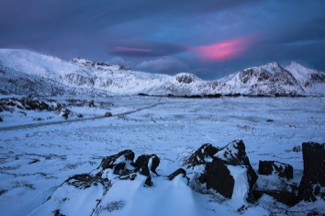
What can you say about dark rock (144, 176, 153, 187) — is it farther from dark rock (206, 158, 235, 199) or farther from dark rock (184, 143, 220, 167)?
dark rock (184, 143, 220, 167)

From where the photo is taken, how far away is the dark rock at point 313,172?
7336 mm

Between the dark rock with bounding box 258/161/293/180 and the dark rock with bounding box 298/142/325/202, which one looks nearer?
the dark rock with bounding box 298/142/325/202

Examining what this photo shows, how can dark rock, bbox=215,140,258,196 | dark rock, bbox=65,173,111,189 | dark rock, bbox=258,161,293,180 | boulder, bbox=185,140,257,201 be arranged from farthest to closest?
1. dark rock, bbox=258,161,293,180
2. dark rock, bbox=215,140,258,196
3. dark rock, bbox=65,173,111,189
4. boulder, bbox=185,140,257,201

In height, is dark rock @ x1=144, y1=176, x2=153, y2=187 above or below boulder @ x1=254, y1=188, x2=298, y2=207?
above

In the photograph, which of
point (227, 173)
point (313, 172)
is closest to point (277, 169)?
point (313, 172)

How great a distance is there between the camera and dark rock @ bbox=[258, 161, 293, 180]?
9453 mm

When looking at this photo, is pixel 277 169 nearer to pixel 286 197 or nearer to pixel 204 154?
pixel 286 197

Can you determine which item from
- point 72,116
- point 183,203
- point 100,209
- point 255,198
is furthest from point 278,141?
point 72,116

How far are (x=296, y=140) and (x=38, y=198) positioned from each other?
56.4 feet

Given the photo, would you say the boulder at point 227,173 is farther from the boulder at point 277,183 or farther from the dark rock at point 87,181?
the dark rock at point 87,181

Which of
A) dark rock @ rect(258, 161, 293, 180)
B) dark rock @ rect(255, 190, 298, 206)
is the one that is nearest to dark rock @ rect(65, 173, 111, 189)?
dark rock @ rect(255, 190, 298, 206)

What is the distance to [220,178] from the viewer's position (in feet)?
27.4

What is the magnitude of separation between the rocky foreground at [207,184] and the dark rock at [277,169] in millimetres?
32

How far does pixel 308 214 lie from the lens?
264 inches
